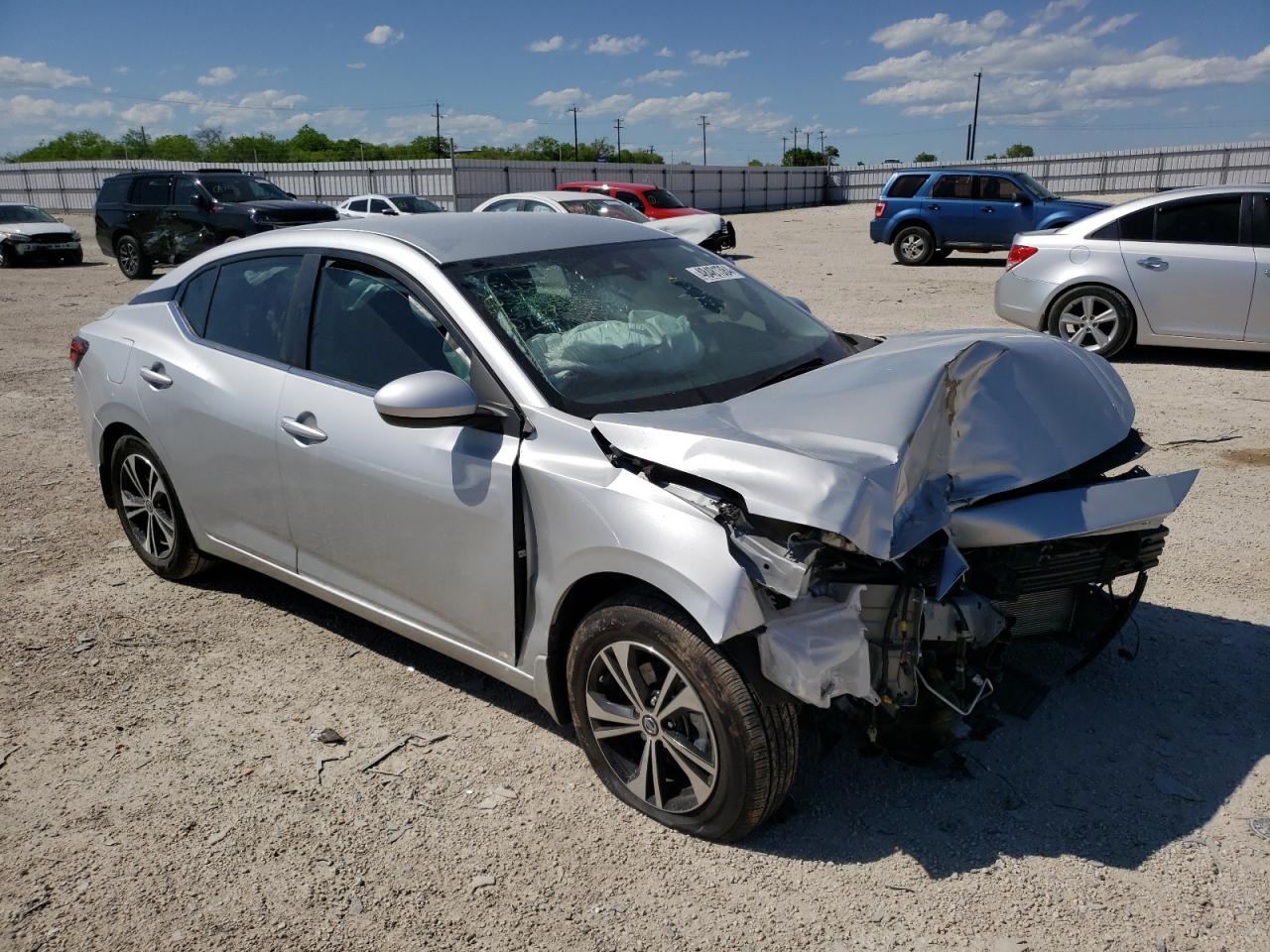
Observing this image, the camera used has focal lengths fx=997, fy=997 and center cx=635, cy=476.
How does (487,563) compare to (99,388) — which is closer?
(487,563)

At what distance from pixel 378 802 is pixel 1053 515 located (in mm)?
2251

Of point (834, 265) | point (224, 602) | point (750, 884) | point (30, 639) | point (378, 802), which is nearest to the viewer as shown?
point (750, 884)

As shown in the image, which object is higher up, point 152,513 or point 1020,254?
point 1020,254

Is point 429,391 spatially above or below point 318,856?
above

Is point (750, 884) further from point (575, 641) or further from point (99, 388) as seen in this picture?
point (99, 388)

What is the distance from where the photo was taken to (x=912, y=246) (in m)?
19.9

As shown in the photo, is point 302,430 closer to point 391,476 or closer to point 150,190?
point 391,476

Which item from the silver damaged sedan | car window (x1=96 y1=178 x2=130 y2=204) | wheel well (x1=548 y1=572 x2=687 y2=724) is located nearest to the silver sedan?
the silver damaged sedan

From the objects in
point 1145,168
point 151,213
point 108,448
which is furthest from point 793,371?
point 1145,168

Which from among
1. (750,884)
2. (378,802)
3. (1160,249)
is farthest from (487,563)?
(1160,249)

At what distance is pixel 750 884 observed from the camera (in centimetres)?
273

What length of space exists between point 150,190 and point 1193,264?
17.8 m

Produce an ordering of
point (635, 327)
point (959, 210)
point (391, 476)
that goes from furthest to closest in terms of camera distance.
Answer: point (959, 210)
point (635, 327)
point (391, 476)

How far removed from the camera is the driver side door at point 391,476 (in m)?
3.18
